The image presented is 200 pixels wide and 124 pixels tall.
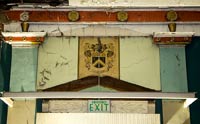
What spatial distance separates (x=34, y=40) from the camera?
16.8 feet

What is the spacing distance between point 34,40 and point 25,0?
105 centimetres

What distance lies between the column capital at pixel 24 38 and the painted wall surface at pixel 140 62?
1.11m

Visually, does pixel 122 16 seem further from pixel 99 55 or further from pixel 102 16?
pixel 99 55

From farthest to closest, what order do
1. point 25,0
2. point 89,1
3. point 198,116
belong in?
point 198,116, point 89,1, point 25,0

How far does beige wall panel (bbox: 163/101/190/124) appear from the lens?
15.9 ft

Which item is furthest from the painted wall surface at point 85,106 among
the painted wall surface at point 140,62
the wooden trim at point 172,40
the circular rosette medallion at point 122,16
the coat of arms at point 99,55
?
the circular rosette medallion at point 122,16

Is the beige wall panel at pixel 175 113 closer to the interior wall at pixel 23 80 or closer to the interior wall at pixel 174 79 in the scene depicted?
the interior wall at pixel 174 79

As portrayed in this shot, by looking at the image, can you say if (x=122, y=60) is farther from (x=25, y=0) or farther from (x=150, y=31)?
(x=25, y=0)

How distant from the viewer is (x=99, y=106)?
481cm

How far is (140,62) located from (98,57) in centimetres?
57

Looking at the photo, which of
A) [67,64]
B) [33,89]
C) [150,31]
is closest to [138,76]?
[150,31]

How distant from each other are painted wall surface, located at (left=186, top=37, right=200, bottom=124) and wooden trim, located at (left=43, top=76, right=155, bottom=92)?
592 mm

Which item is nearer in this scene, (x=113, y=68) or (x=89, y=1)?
(x=89, y=1)

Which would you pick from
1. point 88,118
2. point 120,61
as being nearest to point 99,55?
point 120,61
